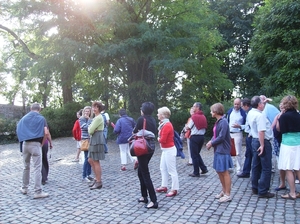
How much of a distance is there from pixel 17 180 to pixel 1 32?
1005 inches

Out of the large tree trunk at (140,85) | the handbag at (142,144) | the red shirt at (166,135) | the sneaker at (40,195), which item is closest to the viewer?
the handbag at (142,144)

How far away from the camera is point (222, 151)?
221 inches

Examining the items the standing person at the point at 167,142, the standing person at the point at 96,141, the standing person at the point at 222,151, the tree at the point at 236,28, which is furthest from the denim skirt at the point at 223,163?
the tree at the point at 236,28

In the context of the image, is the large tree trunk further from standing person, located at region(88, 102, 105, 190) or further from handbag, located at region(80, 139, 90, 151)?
standing person, located at region(88, 102, 105, 190)

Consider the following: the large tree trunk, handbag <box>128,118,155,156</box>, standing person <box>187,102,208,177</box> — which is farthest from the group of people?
the large tree trunk

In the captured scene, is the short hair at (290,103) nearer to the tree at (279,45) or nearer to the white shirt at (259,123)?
the white shirt at (259,123)

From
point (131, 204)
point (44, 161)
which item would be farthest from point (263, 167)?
point (44, 161)

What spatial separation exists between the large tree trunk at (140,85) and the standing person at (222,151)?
10.9 m

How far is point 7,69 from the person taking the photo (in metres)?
32.9

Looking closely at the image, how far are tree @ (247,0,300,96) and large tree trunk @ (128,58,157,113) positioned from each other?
8.59 metres

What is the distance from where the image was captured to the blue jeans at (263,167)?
5.73 meters

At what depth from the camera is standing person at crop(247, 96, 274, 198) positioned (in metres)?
5.68

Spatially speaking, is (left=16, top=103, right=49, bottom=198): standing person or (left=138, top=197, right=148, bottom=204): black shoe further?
(left=16, top=103, right=49, bottom=198): standing person

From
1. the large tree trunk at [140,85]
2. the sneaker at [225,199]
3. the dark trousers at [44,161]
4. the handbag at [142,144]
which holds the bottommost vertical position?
the sneaker at [225,199]
